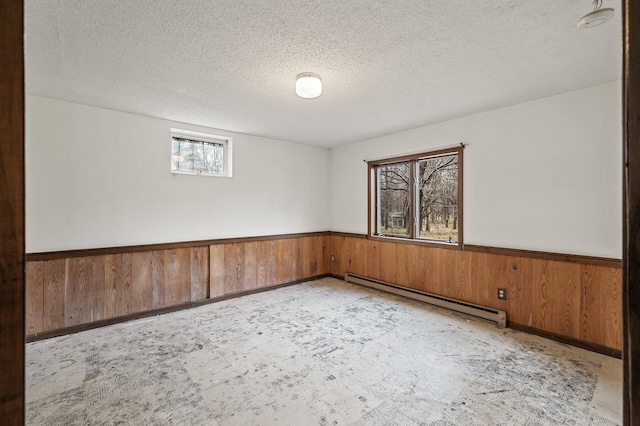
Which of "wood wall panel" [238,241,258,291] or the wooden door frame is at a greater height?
the wooden door frame

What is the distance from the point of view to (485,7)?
1729mm

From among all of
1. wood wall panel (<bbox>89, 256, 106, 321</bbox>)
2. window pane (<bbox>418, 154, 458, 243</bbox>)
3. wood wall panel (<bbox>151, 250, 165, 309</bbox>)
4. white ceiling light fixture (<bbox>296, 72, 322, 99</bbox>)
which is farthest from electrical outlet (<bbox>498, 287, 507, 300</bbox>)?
wood wall panel (<bbox>89, 256, 106, 321</bbox>)

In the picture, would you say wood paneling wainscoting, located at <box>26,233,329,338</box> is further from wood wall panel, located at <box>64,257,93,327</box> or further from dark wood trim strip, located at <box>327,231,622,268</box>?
dark wood trim strip, located at <box>327,231,622,268</box>

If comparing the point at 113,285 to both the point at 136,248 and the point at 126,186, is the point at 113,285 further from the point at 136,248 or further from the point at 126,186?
the point at 126,186

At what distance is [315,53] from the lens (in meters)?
2.21

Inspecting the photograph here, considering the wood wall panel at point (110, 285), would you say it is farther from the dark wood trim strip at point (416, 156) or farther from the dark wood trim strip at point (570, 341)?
the dark wood trim strip at point (570, 341)

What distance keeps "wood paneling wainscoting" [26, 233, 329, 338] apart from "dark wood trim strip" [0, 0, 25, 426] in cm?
354

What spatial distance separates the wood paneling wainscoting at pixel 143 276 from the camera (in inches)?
121

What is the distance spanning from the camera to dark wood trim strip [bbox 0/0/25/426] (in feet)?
1.45

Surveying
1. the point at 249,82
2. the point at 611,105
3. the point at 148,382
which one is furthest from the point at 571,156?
the point at 148,382

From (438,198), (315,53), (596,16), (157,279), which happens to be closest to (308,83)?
(315,53)

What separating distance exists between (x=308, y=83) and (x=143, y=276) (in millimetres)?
3075

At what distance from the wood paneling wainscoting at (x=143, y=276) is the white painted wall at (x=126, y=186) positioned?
16 cm

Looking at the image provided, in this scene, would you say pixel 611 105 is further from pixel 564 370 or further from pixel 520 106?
pixel 564 370
